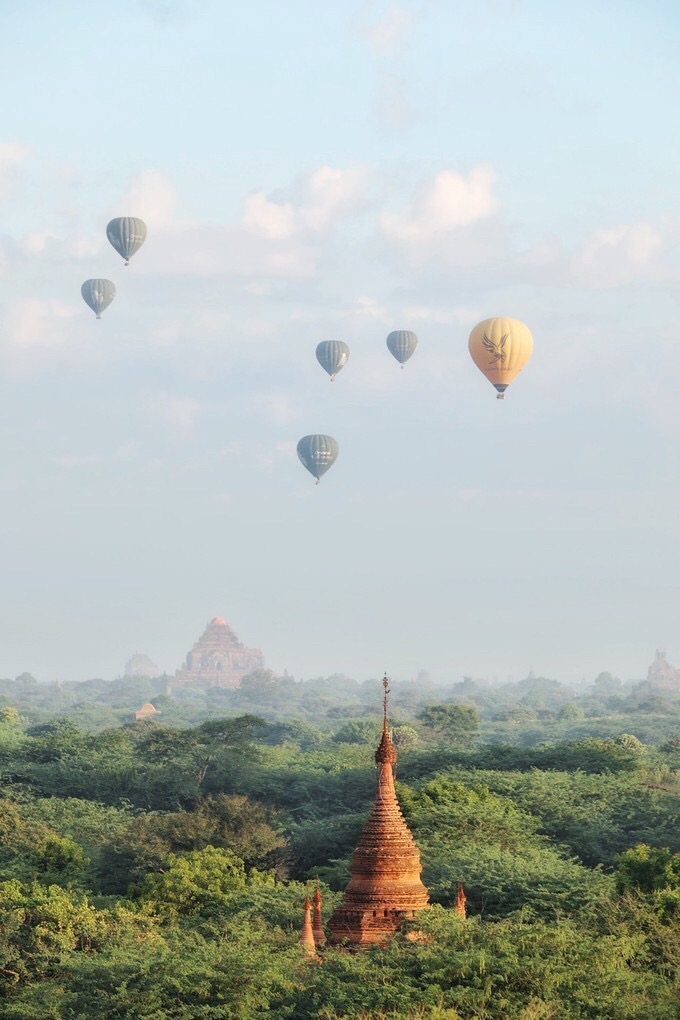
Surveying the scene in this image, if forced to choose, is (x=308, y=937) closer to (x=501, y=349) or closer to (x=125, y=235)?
(x=501, y=349)

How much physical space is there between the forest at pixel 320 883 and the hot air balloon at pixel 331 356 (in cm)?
3375

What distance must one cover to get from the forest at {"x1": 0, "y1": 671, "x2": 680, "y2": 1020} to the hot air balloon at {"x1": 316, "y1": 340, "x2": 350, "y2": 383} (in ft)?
111

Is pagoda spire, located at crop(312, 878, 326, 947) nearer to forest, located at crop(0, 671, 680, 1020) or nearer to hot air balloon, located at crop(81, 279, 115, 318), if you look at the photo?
forest, located at crop(0, 671, 680, 1020)

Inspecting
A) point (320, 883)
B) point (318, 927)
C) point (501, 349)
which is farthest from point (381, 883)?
point (501, 349)

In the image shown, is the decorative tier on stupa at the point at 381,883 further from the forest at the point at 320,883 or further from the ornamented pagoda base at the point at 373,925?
the forest at the point at 320,883

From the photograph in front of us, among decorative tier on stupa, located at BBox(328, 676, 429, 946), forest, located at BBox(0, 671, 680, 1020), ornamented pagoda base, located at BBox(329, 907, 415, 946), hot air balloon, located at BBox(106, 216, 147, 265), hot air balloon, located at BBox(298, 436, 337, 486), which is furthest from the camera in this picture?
hot air balloon, located at BBox(298, 436, 337, 486)

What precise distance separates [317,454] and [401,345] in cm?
1054

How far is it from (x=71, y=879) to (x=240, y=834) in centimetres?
770

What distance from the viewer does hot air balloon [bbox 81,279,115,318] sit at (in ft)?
515

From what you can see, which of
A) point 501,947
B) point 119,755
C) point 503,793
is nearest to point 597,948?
point 501,947

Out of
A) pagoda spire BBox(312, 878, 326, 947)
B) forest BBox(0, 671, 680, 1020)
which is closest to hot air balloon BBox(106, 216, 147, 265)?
forest BBox(0, 671, 680, 1020)

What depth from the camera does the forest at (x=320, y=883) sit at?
48.5 metres

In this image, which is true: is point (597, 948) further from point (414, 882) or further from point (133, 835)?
point (133, 835)

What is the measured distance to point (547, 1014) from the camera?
1849 inches
